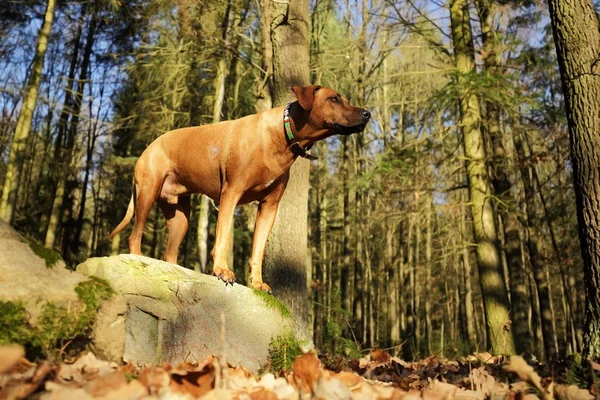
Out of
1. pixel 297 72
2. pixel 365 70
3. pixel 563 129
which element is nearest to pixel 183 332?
pixel 297 72

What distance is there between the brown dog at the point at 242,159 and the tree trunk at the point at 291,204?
1.41 meters

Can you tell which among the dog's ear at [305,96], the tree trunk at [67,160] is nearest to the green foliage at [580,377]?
the dog's ear at [305,96]

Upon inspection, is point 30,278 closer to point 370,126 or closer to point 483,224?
point 483,224

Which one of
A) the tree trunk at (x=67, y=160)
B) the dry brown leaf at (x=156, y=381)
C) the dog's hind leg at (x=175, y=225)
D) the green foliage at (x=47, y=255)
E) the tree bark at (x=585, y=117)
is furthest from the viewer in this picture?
the tree trunk at (x=67, y=160)

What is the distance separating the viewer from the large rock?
11.5 ft

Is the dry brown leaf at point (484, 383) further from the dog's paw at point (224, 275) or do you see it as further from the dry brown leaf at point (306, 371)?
the dog's paw at point (224, 275)

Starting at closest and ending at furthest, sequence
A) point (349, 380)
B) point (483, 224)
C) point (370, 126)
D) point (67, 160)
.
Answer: point (349, 380) → point (483, 224) → point (67, 160) → point (370, 126)

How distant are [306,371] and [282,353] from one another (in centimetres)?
139

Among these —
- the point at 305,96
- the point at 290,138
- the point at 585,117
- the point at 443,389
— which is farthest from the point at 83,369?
the point at 585,117

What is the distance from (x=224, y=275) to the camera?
12.6 ft

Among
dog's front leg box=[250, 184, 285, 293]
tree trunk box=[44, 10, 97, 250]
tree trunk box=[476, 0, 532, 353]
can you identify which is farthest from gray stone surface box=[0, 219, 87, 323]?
tree trunk box=[44, 10, 97, 250]

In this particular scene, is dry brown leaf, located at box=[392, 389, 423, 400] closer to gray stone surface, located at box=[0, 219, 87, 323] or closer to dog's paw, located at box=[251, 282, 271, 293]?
gray stone surface, located at box=[0, 219, 87, 323]

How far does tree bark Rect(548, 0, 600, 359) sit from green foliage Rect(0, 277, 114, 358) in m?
3.57

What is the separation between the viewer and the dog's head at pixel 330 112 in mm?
4062
